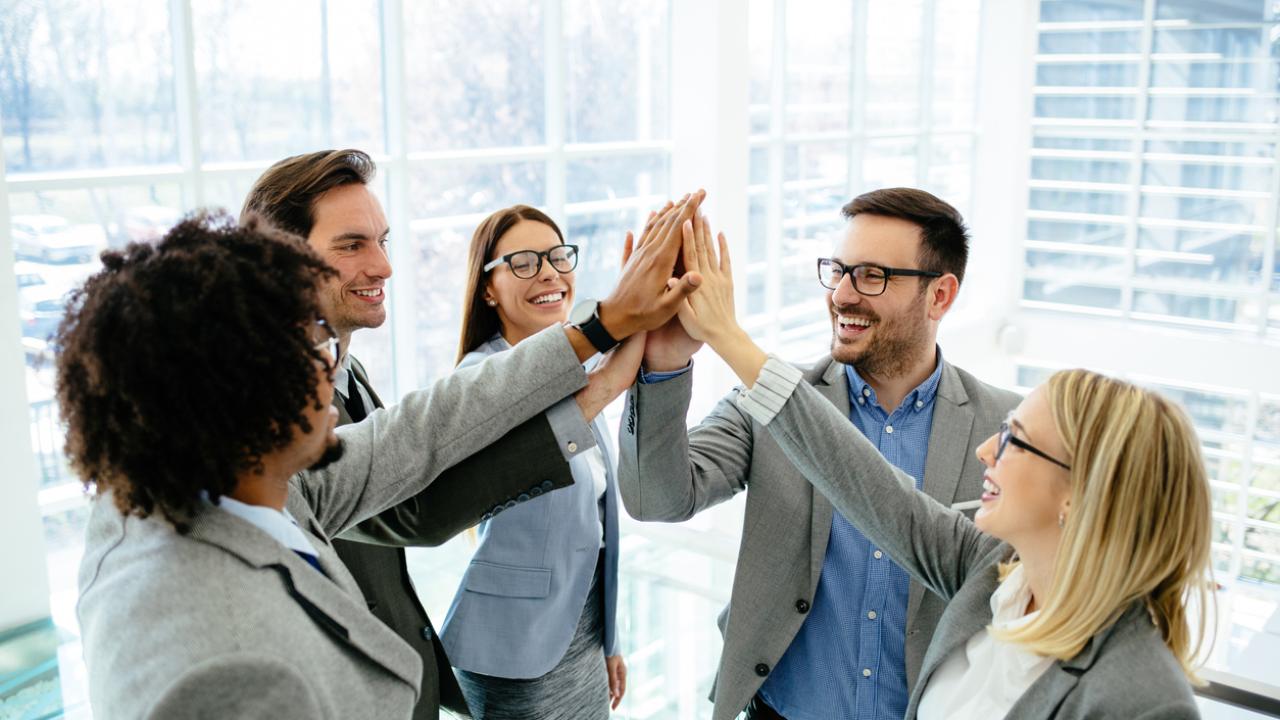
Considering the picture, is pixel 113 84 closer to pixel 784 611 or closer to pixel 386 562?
pixel 386 562

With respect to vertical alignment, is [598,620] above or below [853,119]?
below

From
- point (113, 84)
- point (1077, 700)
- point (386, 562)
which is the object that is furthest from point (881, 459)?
point (113, 84)

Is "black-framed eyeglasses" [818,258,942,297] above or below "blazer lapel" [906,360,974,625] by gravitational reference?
above

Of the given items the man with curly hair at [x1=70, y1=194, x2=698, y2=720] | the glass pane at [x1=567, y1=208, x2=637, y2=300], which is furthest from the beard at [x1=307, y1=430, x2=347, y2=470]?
the glass pane at [x1=567, y1=208, x2=637, y2=300]

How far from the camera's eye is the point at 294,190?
89.1 inches

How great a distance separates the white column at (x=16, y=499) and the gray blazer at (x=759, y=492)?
2.89 meters

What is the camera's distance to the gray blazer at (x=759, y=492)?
6.68ft

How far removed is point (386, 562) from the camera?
2.12m

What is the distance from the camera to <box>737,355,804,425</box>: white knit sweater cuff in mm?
1869

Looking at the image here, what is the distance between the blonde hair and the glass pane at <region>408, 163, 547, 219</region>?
4976 mm

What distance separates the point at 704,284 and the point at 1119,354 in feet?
35.3

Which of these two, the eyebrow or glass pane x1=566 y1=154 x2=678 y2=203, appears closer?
the eyebrow

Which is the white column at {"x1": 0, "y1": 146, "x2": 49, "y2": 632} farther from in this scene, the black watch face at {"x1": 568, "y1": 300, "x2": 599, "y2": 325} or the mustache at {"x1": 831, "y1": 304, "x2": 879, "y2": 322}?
the mustache at {"x1": 831, "y1": 304, "x2": 879, "y2": 322}

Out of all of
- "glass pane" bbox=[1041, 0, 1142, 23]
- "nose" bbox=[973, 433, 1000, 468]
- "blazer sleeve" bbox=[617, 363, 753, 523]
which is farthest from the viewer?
"glass pane" bbox=[1041, 0, 1142, 23]
